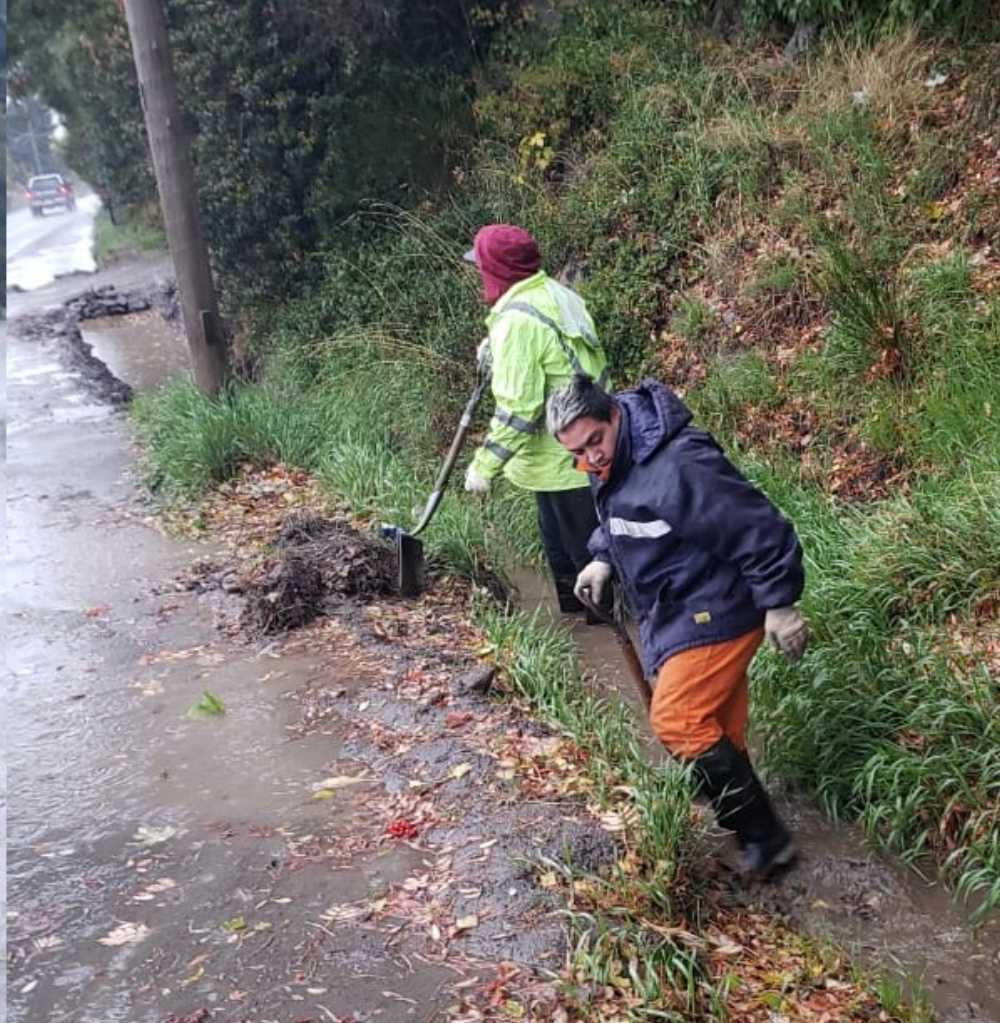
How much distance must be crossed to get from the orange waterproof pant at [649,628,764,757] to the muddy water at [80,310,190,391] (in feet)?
34.5

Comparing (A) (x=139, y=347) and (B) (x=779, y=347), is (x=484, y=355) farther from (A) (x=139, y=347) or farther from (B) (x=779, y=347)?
(A) (x=139, y=347)

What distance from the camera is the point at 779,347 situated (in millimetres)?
7281

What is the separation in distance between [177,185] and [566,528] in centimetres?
574

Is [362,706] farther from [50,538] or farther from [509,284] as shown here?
[50,538]

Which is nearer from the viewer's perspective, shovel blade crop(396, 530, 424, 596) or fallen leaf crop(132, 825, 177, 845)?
fallen leaf crop(132, 825, 177, 845)

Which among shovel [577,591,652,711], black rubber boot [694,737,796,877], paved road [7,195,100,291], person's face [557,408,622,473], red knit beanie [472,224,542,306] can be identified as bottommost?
paved road [7,195,100,291]

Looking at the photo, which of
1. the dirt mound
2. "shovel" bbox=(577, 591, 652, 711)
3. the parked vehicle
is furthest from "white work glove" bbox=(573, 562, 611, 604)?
the parked vehicle

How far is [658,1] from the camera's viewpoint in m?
11.1

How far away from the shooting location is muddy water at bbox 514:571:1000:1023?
350cm

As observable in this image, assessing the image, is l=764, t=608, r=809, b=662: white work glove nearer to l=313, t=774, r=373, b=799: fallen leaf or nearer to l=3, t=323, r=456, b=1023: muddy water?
l=3, t=323, r=456, b=1023: muddy water

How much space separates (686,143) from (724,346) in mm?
2194

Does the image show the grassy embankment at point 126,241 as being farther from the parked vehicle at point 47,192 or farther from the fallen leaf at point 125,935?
the fallen leaf at point 125,935

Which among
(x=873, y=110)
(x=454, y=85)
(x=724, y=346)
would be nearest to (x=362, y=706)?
(x=724, y=346)

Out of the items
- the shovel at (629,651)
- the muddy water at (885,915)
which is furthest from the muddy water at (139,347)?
the muddy water at (885,915)
